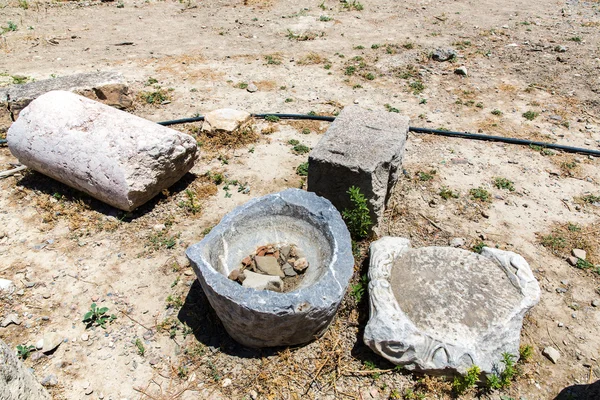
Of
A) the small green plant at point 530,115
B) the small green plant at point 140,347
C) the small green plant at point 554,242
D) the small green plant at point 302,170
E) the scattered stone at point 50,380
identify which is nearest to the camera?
the scattered stone at point 50,380

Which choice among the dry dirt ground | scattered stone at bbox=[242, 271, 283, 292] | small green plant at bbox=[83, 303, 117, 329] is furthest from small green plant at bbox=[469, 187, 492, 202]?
small green plant at bbox=[83, 303, 117, 329]

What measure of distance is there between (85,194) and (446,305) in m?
4.42

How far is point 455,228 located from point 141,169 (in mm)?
3680

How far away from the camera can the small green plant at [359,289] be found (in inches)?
156

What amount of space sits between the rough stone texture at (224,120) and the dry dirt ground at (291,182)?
0.85ft

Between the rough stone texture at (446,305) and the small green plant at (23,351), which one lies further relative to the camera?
the small green plant at (23,351)

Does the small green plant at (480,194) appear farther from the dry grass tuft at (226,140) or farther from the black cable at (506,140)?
the dry grass tuft at (226,140)

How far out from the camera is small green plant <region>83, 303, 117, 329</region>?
3.89 m

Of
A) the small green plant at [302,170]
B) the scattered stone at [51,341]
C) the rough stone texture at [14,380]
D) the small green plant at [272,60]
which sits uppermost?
the rough stone texture at [14,380]

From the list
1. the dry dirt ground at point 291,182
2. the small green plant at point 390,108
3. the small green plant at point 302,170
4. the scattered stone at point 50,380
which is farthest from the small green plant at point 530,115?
the scattered stone at point 50,380

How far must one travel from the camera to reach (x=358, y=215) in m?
4.31

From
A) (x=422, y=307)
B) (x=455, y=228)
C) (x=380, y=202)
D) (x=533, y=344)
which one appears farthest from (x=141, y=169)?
(x=533, y=344)

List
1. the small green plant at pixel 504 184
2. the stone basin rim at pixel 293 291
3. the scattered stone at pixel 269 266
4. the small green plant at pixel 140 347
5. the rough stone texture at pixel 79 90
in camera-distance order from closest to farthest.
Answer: the stone basin rim at pixel 293 291 < the small green plant at pixel 140 347 < the scattered stone at pixel 269 266 < the small green plant at pixel 504 184 < the rough stone texture at pixel 79 90

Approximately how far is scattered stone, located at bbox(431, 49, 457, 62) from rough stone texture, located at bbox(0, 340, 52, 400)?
27.8 feet
